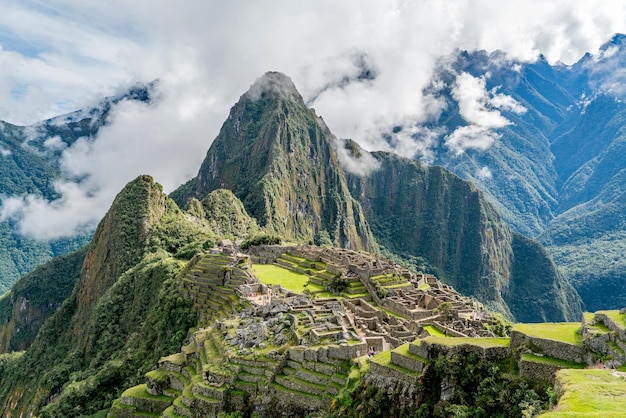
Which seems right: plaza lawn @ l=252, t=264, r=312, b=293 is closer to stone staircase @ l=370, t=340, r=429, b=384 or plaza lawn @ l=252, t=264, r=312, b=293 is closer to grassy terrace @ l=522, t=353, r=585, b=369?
stone staircase @ l=370, t=340, r=429, b=384

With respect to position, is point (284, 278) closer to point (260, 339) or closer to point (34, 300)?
point (260, 339)

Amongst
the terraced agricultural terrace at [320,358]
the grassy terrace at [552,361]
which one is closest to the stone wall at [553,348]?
the terraced agricultural terrace at [320,358]

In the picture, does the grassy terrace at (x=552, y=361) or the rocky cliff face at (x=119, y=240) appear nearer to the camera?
the grassy terrace at (x=552, y=361)

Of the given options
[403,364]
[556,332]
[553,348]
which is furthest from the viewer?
[403,364]

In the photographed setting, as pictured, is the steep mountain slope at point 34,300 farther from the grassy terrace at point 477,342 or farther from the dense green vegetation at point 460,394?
the grassy terrace at point 477,342

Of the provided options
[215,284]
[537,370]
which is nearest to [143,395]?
[537,370]

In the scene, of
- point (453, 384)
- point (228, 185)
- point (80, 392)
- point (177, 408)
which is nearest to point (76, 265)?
point (228, 185)

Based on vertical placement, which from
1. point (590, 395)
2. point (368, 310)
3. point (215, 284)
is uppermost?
point (215, 284)

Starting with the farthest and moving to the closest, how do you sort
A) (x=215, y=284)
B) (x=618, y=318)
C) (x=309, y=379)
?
(x=215, y=284), (x=309, y=379), (x=618, y=318)
